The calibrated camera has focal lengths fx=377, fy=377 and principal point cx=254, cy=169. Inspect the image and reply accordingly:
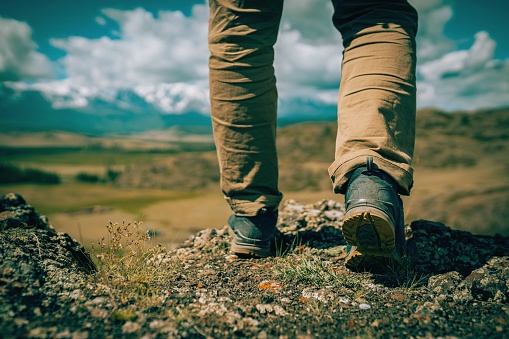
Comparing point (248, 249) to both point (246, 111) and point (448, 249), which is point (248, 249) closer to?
point (246, 111)

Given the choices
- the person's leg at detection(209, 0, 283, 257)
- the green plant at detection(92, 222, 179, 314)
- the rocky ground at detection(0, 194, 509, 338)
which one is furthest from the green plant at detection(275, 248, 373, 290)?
the green plant at detection(92, 222, 179, 314)

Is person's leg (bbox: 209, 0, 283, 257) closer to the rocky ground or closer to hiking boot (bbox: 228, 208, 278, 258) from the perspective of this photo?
hiking boot (bbox: 228, 208, 278, 258)

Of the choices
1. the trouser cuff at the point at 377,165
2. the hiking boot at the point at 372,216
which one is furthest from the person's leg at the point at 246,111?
the hiking boot at the point at 372,216

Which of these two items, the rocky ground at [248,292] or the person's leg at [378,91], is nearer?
the rocky ground at [248,292]

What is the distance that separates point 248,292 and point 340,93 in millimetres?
1346

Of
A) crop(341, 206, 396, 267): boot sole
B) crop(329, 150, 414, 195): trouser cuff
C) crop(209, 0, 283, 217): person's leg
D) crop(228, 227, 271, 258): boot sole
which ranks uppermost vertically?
crop(209, 0, 283, 217): person's leg

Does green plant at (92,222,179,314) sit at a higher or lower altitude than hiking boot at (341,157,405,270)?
lower

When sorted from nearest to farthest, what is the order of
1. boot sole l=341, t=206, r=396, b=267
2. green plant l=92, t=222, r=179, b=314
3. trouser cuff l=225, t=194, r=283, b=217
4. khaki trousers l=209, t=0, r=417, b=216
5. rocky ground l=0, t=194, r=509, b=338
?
rocky ground l=0, t=194, r=509, b=338 → green plant l=92, t=222, r=179, b=314 → boot sole l=341, t=206, r=396, b=267 → khaki trousers l=209, t=0, r=417, b=216 → trouser cuff l=225, t=194, r=283, b=217

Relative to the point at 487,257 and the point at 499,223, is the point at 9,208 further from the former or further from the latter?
the point at 499,223

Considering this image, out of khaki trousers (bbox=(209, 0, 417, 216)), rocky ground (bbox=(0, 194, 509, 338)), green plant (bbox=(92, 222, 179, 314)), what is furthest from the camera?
khaki trousers (bbox=(209, 0, 417, 216))

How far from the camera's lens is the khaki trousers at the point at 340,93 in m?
2.13

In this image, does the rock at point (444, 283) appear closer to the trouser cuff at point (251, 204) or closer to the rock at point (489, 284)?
the rock at point (489, 284)

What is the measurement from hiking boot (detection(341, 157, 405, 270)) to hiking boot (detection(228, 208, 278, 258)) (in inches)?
27.4

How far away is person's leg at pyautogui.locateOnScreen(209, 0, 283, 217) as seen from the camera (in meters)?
2.36
